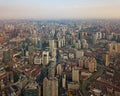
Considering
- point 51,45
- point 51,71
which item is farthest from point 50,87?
point 51,45

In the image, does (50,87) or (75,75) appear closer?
(50,87)

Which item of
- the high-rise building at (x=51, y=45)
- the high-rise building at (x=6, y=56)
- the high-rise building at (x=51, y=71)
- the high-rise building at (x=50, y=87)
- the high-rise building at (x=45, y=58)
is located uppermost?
the high-rise building at (x=51, y=45)

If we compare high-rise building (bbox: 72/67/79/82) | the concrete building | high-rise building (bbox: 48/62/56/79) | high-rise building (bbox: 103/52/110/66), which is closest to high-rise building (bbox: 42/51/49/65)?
high-rise building (bbox: 48/62/56/79)

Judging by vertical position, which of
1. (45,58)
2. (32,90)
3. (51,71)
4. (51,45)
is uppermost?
(51,45)

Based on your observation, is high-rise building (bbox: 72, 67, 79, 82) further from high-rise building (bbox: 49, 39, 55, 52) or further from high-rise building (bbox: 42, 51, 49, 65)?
high-rise building (bbox: 49, 39, 55, 52)

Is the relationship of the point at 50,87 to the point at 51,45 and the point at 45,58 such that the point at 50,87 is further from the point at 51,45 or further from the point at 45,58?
the point at 51,45

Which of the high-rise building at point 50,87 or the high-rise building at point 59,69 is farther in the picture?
the high-rise building at point 59,69

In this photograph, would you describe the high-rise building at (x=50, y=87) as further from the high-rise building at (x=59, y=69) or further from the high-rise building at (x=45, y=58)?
the high-rise building at (x=45, y=58)

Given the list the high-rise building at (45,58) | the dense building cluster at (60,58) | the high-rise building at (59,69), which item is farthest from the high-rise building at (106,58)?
the high-rise building at (45,58)
